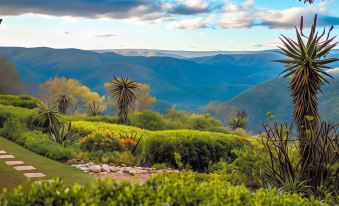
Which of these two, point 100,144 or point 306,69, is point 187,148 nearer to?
point 100,144

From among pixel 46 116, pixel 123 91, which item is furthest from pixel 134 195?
pixel 123 91

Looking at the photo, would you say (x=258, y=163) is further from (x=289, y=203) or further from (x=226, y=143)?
(x=226, y=143)

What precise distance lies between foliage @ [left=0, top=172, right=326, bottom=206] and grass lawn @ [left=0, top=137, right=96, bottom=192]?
10.4ft

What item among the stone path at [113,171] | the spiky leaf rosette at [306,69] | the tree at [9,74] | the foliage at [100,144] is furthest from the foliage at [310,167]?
the tree at [9,74]

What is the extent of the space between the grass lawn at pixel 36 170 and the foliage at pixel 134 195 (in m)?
3.17

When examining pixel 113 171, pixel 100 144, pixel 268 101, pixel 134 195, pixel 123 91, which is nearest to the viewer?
pixel 134 195

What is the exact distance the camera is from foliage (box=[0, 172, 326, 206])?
4.02 meters

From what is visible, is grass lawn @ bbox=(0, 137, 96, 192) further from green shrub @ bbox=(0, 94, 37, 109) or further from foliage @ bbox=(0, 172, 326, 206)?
green shrub @ bbox=(0, 94, 37, 109)

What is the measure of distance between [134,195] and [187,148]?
28.0ft

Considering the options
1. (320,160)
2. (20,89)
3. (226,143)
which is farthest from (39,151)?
(20,89)

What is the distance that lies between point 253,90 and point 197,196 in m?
131

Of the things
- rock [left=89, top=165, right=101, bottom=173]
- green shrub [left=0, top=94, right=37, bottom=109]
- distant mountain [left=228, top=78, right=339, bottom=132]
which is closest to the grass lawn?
rock [left=89, top=165, right=101, bottom=173]

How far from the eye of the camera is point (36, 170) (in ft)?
29.3

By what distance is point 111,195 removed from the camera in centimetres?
430
